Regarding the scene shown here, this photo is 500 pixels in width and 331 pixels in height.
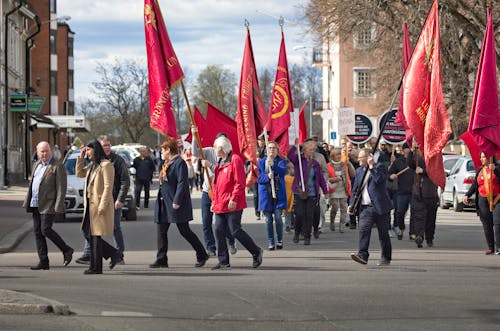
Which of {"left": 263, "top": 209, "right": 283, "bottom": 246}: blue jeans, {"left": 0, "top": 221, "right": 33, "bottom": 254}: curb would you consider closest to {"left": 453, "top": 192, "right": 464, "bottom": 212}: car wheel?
{"left": 0, "top": 221, "right": 33, "bottom": 254}: curb

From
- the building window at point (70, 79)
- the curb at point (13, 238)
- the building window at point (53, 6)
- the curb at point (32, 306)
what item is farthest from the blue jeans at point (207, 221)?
the building window at point (70, 79)

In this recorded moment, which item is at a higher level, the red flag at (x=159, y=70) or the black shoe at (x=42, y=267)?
the red flag at (x=159, y=70)

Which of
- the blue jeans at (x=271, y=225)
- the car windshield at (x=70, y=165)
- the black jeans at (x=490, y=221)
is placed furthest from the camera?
the car windshield at (x=70, y=165)

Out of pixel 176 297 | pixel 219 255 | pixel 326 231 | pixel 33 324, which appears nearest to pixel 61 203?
pixel 219 255

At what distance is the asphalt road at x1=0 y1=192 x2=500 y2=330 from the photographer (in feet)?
32.2

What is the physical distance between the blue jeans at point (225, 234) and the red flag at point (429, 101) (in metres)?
2.84

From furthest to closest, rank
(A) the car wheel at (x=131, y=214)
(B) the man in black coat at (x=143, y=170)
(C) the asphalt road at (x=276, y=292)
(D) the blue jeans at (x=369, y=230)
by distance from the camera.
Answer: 1. (B) the man in black coat at (x=143, y=170)
2. (A) the car wheel at (x=131, y=214)
3. (D) the blue jeans at (x=369, y=230)
4. (C) the asphalt road at (x=276, y=292)

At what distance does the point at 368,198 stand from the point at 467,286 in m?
3.10

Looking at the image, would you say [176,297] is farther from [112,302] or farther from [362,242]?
[362,242]

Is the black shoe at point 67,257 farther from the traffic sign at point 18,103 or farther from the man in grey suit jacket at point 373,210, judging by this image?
the traffic sign at point 18,103

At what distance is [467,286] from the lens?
1266cm

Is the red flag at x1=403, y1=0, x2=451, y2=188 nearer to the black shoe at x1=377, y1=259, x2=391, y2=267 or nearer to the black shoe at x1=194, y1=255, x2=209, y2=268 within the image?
the black shoe at x1=377, y1=259, x2=391, y2=267

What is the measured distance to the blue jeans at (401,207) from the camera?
21.0 m

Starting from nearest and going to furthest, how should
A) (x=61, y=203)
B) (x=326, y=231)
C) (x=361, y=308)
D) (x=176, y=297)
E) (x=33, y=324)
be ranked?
(x=33, y=324)
(x=361, y=308)
(x=176, y=297)
(x=61, y=203)
(x=326, y=231)
